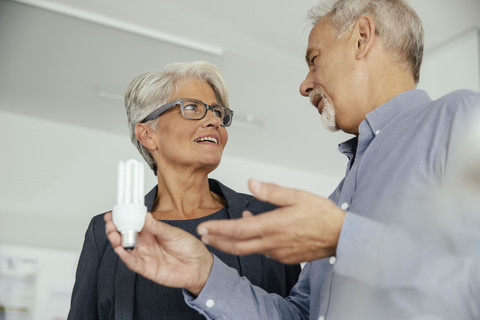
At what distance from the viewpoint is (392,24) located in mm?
1381

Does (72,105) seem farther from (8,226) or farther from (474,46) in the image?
(474,46)

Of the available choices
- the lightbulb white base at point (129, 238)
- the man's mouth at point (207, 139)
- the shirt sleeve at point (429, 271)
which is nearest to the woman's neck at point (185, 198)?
the man's mouth at point (207, 139)

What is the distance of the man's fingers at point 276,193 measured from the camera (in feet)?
2.64

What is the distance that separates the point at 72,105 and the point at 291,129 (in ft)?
6.34

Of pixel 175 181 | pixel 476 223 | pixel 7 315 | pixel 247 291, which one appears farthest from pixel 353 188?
pixel 7 315

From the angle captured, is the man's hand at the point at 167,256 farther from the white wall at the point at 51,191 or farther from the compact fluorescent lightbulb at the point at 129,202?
the white wall at the point at 51,191

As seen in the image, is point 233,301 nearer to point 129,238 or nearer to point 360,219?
point 129,238

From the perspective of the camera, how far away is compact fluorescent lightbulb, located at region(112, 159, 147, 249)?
0.98 m

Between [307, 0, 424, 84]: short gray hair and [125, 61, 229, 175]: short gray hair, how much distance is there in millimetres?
617

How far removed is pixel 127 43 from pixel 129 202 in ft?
7.66

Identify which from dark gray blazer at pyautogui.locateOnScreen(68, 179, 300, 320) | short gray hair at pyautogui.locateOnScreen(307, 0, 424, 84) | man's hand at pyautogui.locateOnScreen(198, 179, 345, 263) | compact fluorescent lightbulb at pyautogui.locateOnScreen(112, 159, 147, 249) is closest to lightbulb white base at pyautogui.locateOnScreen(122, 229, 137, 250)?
compact fluorescent lightbulb at pyautogui.locateOnScreen(112, 159, 147, 249)

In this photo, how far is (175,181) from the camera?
6.20 ft

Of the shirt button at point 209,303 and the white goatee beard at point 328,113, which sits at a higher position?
the white goatee beard at point 328,113

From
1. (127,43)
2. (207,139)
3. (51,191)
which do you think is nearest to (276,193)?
(207,139)
